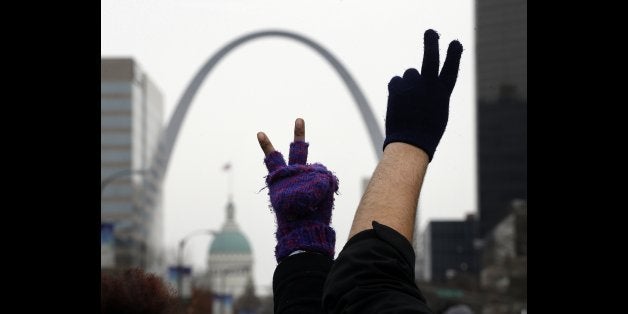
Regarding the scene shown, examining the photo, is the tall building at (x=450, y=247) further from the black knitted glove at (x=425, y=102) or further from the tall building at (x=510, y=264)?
the black knitted glove at (x=425, y=102)

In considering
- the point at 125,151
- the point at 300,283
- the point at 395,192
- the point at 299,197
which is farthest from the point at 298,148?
the point at 125,151

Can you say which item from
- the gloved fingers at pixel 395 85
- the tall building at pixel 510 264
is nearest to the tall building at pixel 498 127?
the tall building at pixel 510 264

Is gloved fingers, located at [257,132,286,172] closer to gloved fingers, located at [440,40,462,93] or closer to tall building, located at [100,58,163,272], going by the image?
gloved fingers, located at [440,40,462,93]
